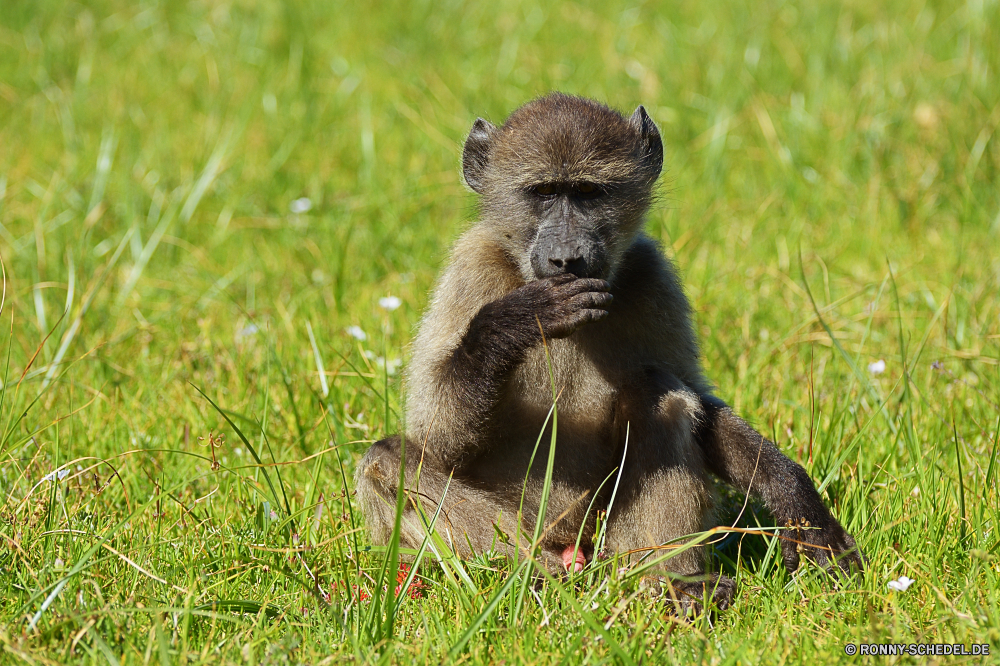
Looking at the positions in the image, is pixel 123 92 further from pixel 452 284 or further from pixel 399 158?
pixel 452 284

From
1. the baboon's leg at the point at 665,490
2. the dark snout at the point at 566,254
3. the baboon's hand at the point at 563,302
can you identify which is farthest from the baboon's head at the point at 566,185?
the baboon's leg at the point at 665,490

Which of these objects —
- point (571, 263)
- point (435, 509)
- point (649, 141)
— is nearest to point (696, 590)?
point (435, 509)

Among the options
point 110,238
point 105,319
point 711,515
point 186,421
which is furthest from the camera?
point 110,238

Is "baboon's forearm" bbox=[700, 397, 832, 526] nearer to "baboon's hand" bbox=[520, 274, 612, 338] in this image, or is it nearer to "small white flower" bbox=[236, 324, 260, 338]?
"baboon's hand" bbox=[520, 274, 612, 338]

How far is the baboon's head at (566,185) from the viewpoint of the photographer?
3699mm

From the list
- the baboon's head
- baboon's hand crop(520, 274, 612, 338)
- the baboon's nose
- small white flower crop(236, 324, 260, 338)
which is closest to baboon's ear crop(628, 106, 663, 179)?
the baboon's head

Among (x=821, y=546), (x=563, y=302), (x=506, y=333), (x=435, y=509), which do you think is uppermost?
(x=563, y=302)

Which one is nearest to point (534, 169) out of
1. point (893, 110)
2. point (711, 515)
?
point (711, 515)

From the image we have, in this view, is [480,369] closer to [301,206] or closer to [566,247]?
[566,247]

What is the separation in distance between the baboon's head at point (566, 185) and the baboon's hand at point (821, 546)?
1161 mm

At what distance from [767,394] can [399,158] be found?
4026 millimetres

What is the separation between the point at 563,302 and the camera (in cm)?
344

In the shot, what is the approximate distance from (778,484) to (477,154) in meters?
1.80

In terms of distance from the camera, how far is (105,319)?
5836mm
